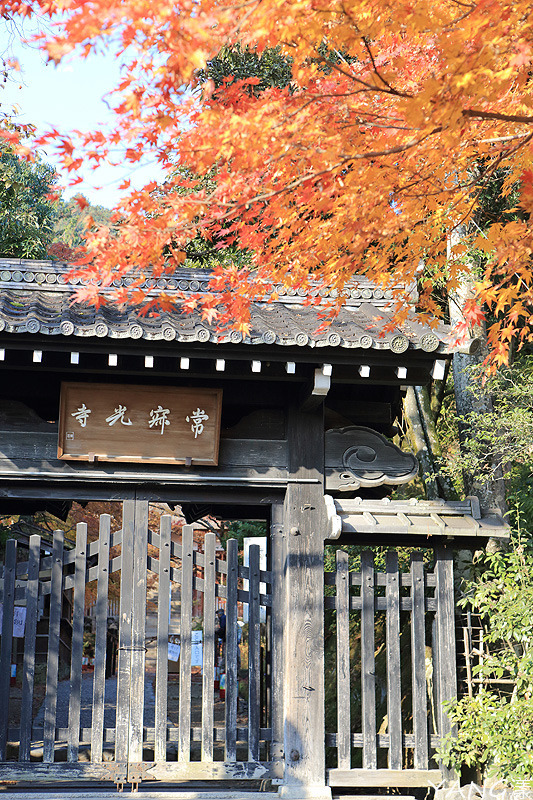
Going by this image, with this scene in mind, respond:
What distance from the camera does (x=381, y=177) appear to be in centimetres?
450

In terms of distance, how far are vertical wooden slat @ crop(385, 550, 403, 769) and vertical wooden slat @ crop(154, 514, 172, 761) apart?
72.0 inches

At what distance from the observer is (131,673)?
5.85 metres

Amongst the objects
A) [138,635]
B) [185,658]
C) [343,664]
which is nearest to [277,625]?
[343,664]

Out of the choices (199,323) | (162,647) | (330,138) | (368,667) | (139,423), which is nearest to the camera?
(330,138)

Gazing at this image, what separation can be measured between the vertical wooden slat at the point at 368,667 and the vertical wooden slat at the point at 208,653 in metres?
1.18

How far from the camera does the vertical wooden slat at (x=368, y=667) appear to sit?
5.92m

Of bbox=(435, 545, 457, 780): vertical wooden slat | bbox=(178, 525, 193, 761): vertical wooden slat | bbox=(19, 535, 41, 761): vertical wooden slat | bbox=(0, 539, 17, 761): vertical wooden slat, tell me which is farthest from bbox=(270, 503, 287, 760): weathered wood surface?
bbox=(0, 539, 17, 761): vertical wooden slat

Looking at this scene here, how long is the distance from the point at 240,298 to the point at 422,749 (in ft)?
12.9

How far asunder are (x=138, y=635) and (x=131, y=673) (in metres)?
0.30

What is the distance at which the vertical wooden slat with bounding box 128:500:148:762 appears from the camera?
5758 mm

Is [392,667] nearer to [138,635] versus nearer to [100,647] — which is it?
[138,635]

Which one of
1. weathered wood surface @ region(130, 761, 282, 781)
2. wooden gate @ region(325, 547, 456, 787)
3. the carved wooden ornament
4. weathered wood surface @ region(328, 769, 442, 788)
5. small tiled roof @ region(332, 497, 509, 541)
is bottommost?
weathered wood surface @ region(328, 769, 442, 788)

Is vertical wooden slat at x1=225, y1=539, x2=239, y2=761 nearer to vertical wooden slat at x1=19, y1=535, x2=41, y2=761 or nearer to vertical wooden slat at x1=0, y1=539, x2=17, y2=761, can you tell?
vertical wooden slat at x1=19, y1=535, x2=41, y2=761

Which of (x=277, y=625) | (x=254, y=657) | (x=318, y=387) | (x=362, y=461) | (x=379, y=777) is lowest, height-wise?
(x=379, y=777)
